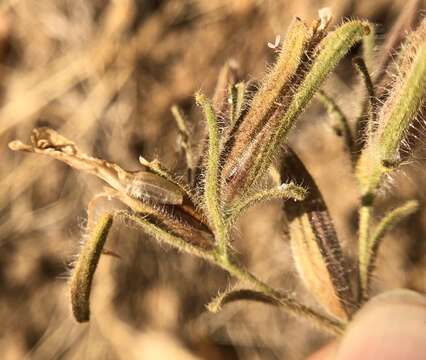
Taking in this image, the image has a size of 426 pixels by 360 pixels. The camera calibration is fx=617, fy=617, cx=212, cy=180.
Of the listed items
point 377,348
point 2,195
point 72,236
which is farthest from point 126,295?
point 377,348

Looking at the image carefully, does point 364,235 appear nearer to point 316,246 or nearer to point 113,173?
point 316,246

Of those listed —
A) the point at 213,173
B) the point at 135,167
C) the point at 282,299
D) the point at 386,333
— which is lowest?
the point at 386,333

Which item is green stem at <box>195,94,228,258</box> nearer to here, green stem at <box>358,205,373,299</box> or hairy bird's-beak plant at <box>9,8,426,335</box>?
hairy bird's-beak plant at <box>9,8,426,335</box>

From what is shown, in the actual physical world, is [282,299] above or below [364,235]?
below

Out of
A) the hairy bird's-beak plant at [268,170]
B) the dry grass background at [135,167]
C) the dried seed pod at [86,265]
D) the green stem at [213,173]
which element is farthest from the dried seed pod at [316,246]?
the dry grass background at [135,167]

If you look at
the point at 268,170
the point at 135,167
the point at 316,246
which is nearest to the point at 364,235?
the point at 316,246
